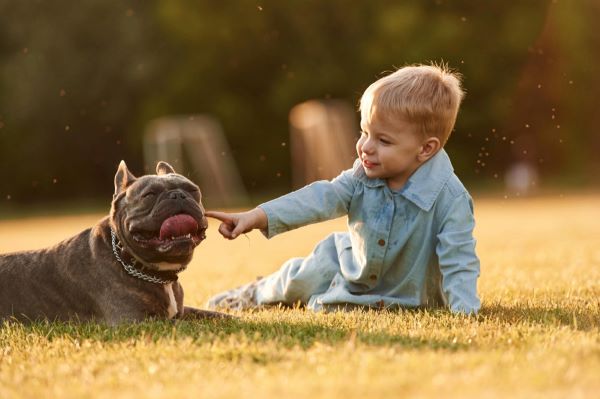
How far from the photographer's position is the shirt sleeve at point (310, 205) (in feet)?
16.7

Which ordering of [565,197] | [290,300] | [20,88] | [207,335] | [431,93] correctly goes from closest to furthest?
[207,335], [431,93], [290,300], [565,197], [20,88]

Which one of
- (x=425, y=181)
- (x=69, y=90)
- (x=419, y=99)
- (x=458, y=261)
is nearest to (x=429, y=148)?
(x=425, y=181)

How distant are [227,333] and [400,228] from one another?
1334 millimetres

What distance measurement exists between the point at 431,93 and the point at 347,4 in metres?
26.0

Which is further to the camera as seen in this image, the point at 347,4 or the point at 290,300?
the point at 347,4

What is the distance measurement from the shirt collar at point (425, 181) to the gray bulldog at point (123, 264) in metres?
1.07

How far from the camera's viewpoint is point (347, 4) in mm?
30547

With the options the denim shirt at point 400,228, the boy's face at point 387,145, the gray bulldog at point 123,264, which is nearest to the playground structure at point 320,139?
the denim shirt at point 400,228

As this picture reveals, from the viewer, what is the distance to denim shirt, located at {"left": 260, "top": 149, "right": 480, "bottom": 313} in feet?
16.7

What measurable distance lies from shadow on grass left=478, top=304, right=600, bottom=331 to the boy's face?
3.09 ft

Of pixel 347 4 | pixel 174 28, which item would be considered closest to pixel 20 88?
pixel 174 28

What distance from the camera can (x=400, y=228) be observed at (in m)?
5.28

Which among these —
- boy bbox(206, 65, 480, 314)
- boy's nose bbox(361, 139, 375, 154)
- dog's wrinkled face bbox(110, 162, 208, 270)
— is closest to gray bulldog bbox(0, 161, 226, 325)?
dog's wrinkled face bbox(110, 162, 208, 270)

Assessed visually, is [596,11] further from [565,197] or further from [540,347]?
[540,347]
